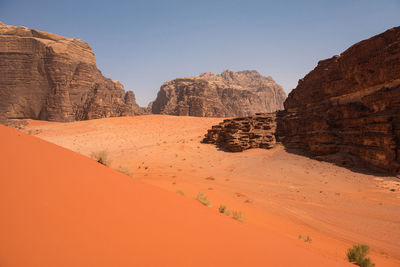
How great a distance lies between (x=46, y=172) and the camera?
8.02ft

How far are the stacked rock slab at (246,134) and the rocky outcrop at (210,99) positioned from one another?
1211 inches

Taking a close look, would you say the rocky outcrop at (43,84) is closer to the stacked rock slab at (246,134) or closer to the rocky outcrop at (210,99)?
the rocky outcrop at (210,99)

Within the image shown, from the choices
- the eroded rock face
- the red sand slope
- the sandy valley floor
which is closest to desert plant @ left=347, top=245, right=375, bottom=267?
the sandy valley floor

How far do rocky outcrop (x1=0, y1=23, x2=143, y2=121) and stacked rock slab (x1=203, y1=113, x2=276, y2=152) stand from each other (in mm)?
25500

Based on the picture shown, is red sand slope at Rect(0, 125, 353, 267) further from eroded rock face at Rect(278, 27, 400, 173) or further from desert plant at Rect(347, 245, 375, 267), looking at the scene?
eroded rock face at Rect(278, 27, 400, 173)

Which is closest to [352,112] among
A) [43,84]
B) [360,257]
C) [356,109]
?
[356,109]

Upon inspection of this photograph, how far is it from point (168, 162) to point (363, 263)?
41.8ft

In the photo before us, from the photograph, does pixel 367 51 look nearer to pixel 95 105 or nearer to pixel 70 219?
pixel 70 219

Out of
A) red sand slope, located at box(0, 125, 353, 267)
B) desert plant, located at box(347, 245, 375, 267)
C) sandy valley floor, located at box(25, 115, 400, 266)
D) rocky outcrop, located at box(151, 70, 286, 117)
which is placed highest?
rocky outcrop, located at box(151, 70, 286, 117)

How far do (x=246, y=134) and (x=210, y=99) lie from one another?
38.7 m

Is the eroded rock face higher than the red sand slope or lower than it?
higher

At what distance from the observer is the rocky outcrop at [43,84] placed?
3578 centimetres

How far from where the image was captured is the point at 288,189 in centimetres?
938

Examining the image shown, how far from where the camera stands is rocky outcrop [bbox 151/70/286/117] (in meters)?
52.3
